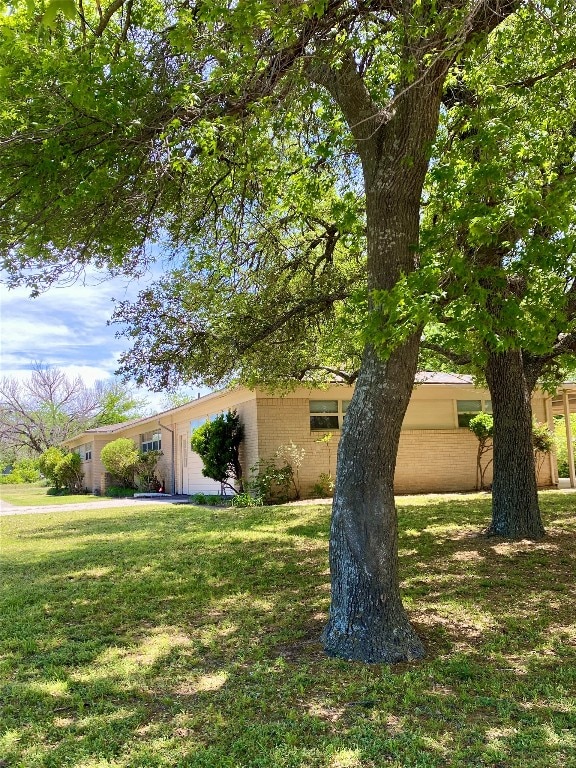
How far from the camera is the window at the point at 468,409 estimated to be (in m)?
18.1

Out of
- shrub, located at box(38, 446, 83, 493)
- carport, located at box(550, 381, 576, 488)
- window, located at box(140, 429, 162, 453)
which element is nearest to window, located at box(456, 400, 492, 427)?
carport, located at box(550, 381, 576, 488)

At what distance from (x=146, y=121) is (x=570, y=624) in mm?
5622

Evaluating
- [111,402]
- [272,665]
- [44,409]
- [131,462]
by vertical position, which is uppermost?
[111,402]

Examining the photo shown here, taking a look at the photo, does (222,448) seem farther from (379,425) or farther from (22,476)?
(22,476)

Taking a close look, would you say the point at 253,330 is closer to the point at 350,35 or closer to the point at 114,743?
the point at 350,35

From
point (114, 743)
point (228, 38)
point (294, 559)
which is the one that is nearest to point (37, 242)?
point (228, 38)

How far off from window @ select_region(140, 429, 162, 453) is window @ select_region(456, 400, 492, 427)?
12196 mm

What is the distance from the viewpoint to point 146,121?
5.29 m

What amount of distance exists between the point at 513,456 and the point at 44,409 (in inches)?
1718

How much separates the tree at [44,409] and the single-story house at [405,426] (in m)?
30.1

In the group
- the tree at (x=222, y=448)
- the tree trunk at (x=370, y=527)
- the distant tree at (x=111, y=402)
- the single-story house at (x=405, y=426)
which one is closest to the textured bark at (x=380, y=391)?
the tree trunk at (x=370, y=527)

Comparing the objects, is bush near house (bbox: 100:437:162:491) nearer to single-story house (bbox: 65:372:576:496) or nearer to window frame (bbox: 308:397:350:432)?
single-story house (bbox: 65:372:576:496)

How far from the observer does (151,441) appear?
26.6 metres

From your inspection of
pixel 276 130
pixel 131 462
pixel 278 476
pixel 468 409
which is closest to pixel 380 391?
pixel 276 130
